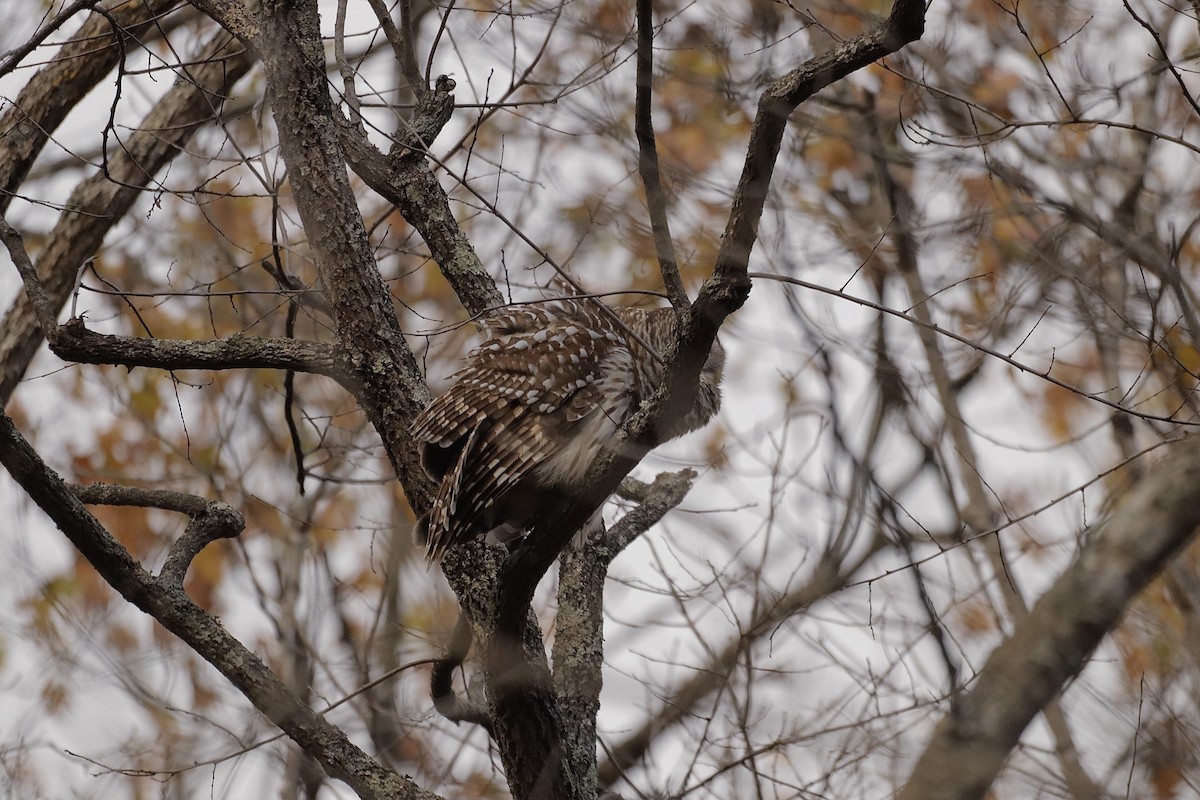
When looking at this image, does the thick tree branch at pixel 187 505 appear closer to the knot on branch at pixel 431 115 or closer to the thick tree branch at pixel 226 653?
the thick tree branch at pixel 226 653

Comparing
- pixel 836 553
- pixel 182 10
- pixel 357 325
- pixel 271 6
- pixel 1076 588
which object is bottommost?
pixel 1076 588

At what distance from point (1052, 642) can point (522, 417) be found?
9.19 ft

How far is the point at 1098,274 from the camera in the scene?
694cm

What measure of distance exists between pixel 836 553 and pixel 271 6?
3.37 m

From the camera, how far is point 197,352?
13.9 feet

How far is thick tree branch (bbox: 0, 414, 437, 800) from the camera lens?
3879 mm

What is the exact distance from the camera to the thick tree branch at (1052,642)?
176 centimetres

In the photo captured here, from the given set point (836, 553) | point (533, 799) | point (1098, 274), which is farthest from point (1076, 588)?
point (1098, 274)

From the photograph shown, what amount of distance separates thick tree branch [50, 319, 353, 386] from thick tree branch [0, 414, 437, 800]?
0.53 m

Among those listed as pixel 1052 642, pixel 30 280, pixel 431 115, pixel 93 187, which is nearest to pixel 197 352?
pixel 30 280

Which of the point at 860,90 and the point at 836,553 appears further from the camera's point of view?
the point at 860,90

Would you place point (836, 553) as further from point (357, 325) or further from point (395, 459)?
A: point (357, 325)

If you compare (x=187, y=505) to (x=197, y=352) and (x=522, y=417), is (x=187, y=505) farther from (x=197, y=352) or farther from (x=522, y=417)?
(x=522, y=417)

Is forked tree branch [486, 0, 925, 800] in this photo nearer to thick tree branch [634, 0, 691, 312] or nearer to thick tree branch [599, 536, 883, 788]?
thick tree branch [634, 0, 691, 312]
